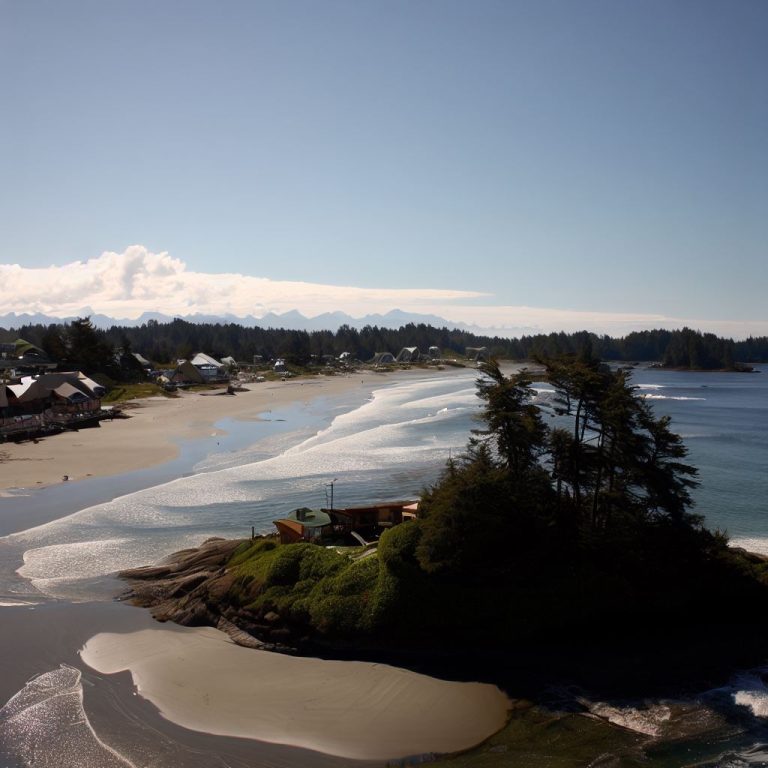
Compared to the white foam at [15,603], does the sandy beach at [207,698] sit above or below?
above

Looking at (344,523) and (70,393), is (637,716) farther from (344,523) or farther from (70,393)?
(70,393)

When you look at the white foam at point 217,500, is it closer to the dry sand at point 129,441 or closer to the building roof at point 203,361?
the dry sand at point 129,441

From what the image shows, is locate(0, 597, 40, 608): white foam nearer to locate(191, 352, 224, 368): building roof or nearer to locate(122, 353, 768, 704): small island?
locate(122, 353, 768, 704): small island

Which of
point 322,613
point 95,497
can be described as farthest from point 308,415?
point 322,613

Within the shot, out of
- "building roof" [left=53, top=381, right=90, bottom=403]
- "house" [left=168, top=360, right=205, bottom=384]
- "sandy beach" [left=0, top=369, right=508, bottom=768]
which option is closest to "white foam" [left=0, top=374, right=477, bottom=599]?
"sandy beach" [left=0, top=369, right=508, bottom=768]

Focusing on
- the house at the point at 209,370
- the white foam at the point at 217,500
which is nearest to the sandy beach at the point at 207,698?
the white foam at the point at 217,500

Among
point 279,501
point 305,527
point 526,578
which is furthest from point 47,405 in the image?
point 526,578
